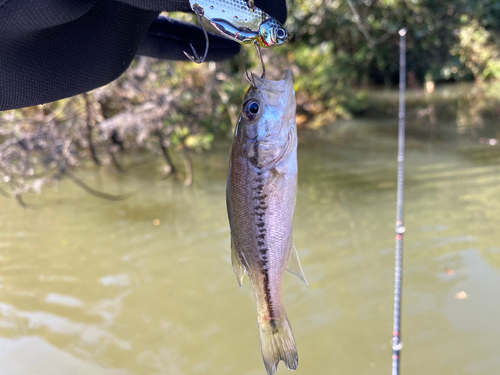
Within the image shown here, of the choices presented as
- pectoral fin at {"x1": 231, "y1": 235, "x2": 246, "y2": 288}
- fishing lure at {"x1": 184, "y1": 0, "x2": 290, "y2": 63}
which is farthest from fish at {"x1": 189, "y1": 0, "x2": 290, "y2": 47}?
pectoral fin at {"x1": 231, "y1": 235, "x2": 246, "y2": 288}

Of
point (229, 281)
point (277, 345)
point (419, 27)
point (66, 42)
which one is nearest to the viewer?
point (66, 42)

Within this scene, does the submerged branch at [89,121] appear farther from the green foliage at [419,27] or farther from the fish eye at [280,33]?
the fish eye at [280,33]

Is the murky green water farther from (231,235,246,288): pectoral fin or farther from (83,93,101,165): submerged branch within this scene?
(231,235,246,288): pectoral fin

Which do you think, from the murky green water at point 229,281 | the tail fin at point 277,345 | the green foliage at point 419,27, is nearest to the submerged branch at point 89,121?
the murky green water at point 229,281

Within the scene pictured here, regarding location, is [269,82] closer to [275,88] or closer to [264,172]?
[275,88]

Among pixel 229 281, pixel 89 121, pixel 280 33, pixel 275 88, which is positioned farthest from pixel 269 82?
pixel 89 121

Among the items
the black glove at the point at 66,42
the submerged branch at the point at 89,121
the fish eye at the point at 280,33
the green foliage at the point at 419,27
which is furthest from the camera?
the green foliage at the point at 419,27
